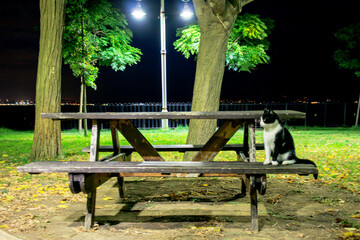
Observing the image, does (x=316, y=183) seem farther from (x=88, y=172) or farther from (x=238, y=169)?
(x=88, y=172)

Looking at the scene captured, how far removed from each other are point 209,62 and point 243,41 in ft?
31.3

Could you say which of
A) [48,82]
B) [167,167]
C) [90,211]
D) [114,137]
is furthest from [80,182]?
[48,82]

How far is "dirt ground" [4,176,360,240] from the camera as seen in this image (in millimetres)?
3109

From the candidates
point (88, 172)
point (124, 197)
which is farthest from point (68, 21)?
point (88, 172)

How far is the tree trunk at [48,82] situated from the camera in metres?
6.88

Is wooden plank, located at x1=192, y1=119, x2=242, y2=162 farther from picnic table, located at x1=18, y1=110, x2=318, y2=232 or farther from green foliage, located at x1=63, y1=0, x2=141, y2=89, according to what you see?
green foliage, located at x1=63, y1=0, x2=141, y2=89

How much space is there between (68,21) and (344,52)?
14.5 metres

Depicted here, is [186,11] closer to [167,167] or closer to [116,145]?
[116,145]

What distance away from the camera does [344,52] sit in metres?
16.5

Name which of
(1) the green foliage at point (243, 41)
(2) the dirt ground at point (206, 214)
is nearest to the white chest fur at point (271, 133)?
(2) the dirt ground at point (206, 214)

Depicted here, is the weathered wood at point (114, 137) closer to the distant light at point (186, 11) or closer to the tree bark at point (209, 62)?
the tree bark at point (209, 62)

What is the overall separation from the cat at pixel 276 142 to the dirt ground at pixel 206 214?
0.76 metres

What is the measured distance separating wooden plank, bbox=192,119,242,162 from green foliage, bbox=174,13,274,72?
9.70 m

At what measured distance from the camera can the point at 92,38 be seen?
13.0m
